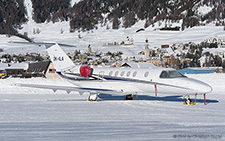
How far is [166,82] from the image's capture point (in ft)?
66.0

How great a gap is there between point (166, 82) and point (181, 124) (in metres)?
7.32

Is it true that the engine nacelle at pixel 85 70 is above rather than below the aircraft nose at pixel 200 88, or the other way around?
above

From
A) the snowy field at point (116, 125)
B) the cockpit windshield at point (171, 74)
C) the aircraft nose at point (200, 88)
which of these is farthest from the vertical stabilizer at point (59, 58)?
the aircraft nose at point (200, 88)

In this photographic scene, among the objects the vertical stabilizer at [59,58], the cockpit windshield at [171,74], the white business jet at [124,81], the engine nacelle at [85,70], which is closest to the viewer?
the white business jet at [124,81]

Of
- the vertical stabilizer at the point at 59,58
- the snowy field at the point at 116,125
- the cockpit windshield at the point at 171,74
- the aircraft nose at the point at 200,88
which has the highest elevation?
the vertical stabilizer at the point at 59,58

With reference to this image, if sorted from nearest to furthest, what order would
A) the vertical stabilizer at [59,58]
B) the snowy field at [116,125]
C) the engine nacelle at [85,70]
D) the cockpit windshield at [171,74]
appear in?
the snowy field at [116,125] < the cockpit windshield at [171,74] < the engine nacelle at [85,70] < the vertical stabilizer at [59,58]

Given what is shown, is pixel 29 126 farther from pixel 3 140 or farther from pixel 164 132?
pixel 164 132

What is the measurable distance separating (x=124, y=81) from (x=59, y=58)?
6.02m

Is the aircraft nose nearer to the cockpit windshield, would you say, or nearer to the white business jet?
the white business jet

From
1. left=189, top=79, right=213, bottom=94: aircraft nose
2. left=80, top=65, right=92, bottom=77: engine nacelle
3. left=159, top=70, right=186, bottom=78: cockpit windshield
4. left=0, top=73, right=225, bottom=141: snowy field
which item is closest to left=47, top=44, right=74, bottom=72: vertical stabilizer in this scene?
left=80, top=65, right=92, bottom=77: engine nacelle

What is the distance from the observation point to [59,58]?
25.2 meters

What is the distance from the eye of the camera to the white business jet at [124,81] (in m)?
19.5

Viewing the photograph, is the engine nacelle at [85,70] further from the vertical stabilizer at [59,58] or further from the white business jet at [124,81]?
the vertical stabilizer at [59,58]

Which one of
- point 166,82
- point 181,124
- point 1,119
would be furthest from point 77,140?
point 166,82
